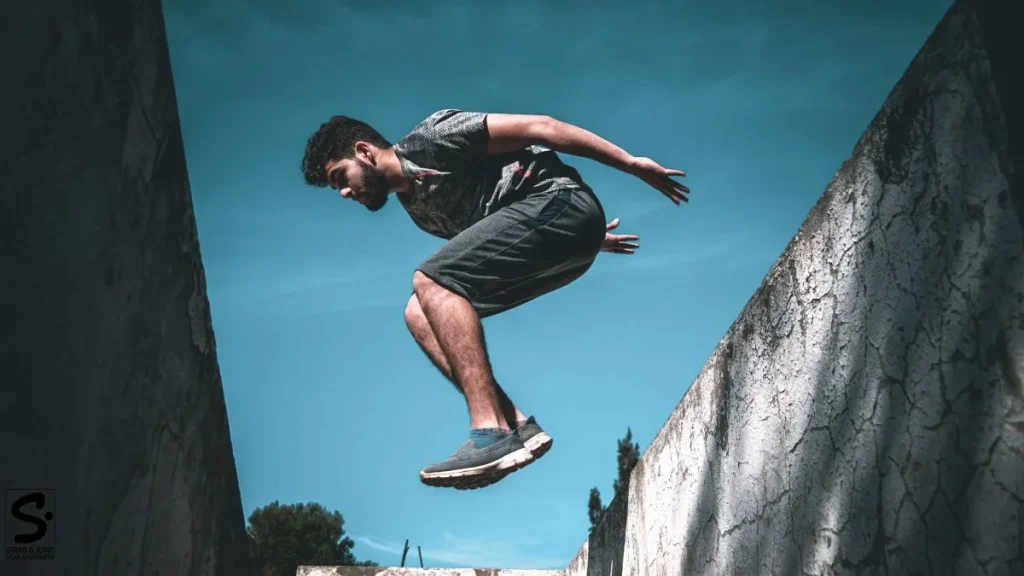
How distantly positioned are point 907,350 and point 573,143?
149cm

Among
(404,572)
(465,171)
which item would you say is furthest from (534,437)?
(404,572)

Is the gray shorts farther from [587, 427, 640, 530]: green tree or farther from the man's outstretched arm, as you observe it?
[587, 427, 640, 530]: green tree

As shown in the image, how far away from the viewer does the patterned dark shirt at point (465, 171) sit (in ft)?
8.70

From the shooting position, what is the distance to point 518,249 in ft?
8.49

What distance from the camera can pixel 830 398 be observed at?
157 cm

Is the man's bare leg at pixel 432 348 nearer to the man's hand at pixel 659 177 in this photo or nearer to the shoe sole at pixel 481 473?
the shoe sole at pixel 481 473

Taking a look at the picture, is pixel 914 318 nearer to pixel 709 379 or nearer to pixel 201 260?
pixel 709 379

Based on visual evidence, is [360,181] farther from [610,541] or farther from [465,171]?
[610,541]

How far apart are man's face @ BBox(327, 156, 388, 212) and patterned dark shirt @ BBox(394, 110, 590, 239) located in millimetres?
87

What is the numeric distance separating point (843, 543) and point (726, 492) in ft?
2.13

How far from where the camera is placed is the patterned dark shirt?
265 cm

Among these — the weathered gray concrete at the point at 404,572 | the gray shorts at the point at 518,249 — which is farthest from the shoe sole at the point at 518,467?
the weathered gray concrete at the point at 404,572

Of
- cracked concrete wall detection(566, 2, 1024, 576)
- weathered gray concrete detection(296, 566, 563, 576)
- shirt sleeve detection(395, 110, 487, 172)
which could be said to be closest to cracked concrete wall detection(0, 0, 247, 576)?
shirt sleeve detection(395, 110, 487, 172)

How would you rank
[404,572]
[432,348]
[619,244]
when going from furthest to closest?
[404,572] → [619,244] → [432,348]
